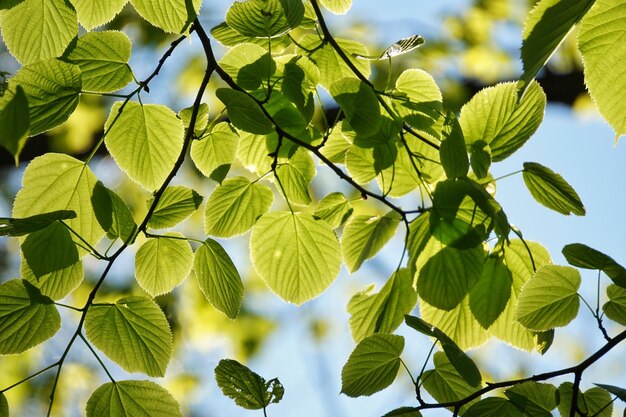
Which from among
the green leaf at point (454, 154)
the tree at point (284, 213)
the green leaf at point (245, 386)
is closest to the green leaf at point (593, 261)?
the tree at point (284, 213)

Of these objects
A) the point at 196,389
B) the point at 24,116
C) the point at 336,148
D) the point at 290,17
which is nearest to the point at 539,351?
the point at 336,148

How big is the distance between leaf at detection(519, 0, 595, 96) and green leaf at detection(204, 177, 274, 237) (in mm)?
444

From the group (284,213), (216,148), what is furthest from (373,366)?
(216,148)

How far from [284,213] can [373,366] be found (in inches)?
8.9

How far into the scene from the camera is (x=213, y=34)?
2.79 ft

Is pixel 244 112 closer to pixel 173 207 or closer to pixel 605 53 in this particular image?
pixel 173 207

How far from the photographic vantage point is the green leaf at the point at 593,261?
64cm

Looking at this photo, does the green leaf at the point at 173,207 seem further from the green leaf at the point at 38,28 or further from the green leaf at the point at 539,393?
the green leaf at the point at 539,393

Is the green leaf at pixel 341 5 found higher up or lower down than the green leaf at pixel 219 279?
higher up

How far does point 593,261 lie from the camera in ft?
2.19

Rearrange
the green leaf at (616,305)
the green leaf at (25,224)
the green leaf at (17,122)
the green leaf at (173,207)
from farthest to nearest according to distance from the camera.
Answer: the green leaf at (173,207) → the green leaf at (616,305) → the green leaf at (25,224) → the green leaf at (17,122)

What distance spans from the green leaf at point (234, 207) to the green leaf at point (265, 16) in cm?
20

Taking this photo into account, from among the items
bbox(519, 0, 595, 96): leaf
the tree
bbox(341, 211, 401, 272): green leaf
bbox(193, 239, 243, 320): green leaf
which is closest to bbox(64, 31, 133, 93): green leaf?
the tree

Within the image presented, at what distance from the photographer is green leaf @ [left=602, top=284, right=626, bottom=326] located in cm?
71
